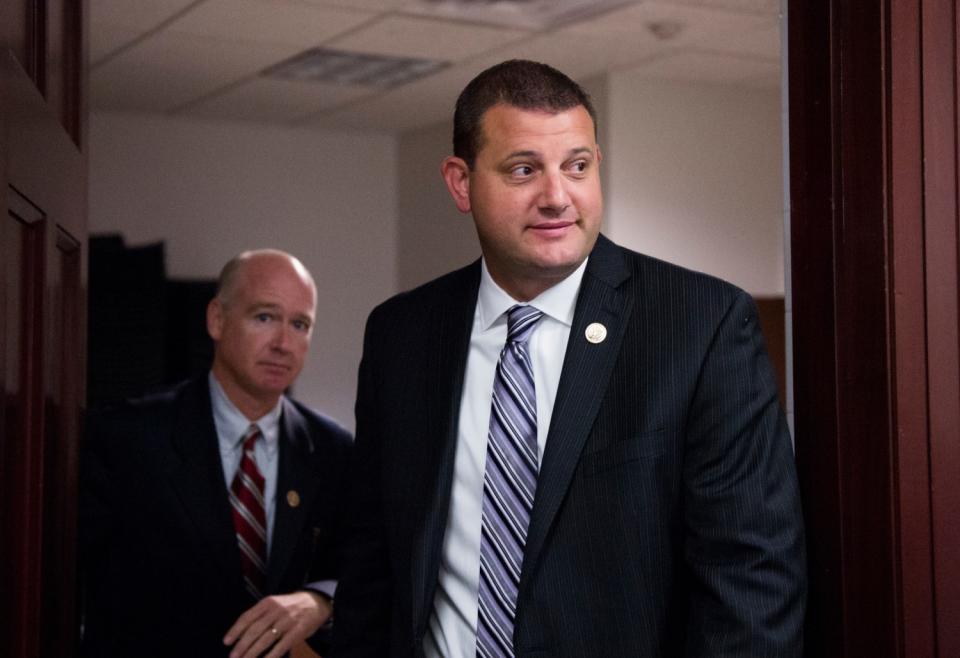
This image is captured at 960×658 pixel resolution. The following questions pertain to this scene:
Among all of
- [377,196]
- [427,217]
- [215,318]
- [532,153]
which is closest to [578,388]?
[532,153]

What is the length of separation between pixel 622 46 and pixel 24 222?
371 cm

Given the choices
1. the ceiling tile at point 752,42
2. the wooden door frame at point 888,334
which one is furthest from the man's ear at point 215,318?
the ceiling tile at point 752,42

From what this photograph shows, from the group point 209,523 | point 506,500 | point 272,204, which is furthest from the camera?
→ point 272,204

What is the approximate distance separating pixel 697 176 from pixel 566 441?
4.26 m

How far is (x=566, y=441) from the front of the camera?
143cm

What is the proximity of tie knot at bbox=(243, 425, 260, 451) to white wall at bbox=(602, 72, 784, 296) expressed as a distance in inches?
118

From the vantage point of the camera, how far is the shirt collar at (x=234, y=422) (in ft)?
8.10

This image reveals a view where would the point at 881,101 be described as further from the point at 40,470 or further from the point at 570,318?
the point at 40,470

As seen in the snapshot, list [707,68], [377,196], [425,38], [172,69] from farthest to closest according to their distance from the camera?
[377,196] < [707,68] < [172,69] < [425,38]

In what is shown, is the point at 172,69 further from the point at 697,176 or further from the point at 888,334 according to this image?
the point at 888,334

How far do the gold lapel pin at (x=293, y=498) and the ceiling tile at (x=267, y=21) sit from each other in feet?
7.42

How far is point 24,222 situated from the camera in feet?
4.32

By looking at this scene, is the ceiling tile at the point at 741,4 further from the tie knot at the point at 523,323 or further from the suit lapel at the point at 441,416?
the tie knot at the point at 523,323

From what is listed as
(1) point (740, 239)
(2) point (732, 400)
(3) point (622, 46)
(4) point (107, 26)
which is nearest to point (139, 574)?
(2) point (732, 400)
